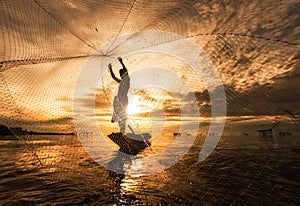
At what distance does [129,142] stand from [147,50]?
26.9ft

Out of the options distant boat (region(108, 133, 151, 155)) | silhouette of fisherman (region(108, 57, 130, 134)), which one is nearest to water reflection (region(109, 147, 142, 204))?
distant boat (region(108, 133, 151, 155))

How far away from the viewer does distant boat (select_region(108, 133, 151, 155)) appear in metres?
14.5

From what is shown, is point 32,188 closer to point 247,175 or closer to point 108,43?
point 108,43

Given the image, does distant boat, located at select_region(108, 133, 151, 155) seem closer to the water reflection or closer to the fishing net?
the water reflection

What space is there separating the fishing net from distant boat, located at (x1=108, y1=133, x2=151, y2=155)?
3.32m

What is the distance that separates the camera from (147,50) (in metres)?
11.5

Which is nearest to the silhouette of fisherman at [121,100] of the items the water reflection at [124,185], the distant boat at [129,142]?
the distant boat at [129,142]

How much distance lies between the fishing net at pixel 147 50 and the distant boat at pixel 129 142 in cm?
332

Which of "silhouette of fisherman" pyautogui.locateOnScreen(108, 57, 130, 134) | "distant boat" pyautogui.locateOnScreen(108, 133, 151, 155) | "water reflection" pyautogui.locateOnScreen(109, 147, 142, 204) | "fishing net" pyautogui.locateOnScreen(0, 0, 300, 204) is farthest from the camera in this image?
"distant boat" pyautogui.locateOnScreen(108, 133, 151, 155)

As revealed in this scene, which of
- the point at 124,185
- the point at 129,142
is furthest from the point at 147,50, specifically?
the point at 129,142

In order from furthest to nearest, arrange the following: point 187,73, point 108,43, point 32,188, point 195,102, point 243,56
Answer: point 108,43, point 195,102, point 187,73, point 243,56, point 32,188

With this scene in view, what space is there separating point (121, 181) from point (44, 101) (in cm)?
523

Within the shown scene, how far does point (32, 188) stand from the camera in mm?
8328

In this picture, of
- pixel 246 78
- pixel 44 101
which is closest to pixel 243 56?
pixel 246 78
